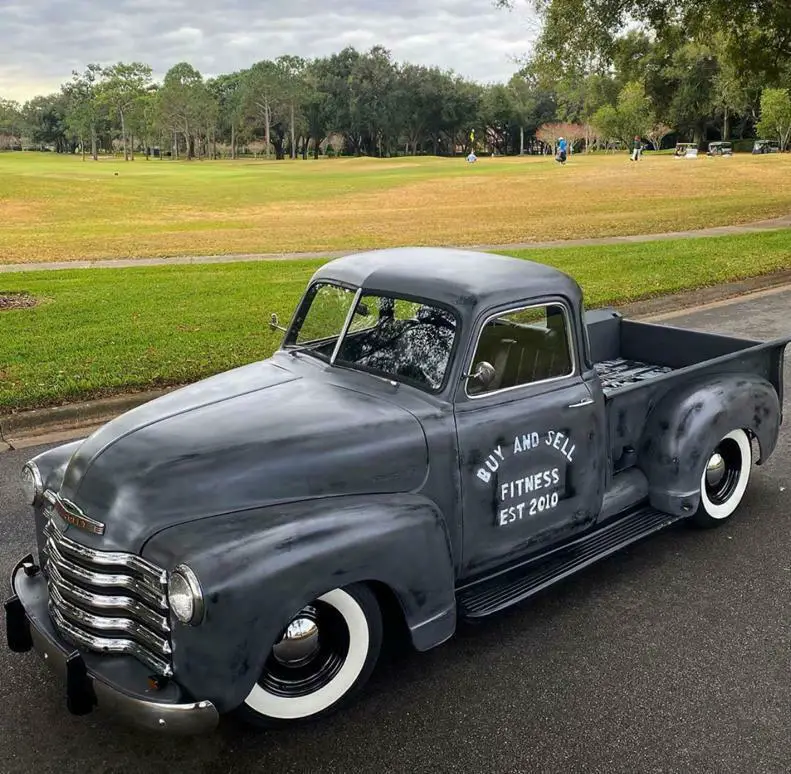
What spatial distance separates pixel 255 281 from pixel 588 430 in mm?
10467

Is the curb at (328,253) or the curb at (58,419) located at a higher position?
the curb at (328,253)

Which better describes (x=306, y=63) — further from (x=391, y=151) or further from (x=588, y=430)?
(x=588, y=430)

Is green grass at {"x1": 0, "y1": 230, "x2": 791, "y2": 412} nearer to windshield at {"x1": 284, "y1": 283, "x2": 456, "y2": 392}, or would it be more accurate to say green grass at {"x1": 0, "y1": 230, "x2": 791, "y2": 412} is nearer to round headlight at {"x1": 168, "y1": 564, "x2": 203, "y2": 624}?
windshield at {"x1": 284, "y1": 283, "x2": 456, "y2": 392}

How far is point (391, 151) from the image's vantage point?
4754 inches

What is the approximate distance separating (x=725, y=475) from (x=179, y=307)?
8.54 m

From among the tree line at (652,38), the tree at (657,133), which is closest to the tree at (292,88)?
the tree at (657,133)

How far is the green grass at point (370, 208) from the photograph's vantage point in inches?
848

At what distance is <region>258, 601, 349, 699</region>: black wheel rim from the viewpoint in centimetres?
333

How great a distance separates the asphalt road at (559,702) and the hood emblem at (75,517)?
0.91 metres

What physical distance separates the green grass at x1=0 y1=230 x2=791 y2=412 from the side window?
4876 mm

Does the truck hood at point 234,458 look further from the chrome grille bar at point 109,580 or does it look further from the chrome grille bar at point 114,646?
the chrome grille bar at point 114,646

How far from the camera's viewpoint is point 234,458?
340 cm

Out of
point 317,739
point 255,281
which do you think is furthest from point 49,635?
point 255,281

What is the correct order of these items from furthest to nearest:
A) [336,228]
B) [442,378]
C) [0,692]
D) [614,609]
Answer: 1. [336,228]
2. [614,609]
3. [442,378]
4. [0,692]
